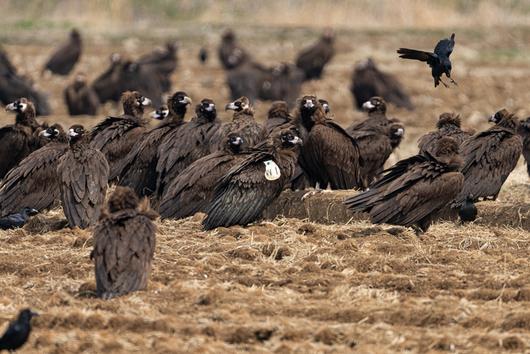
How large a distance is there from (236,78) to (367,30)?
1113 cm

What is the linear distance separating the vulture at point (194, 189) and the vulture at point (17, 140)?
10.5 ft

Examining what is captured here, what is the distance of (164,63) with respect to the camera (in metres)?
34.5

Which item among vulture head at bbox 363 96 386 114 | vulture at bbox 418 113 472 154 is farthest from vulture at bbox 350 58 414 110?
vulture at bbox 418 113 472 154

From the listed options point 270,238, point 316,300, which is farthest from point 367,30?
point 316,300

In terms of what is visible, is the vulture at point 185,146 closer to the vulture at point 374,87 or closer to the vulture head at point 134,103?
the vulture head at point 134,103

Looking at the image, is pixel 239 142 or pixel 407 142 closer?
pixel 239 142

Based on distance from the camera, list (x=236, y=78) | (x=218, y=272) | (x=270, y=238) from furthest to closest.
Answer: (x=236, y=78), (x=270, y=238), (x=218, y=272)

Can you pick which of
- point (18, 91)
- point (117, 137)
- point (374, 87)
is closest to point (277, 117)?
point (117, 137)

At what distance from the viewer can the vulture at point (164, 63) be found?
32500 millimetres

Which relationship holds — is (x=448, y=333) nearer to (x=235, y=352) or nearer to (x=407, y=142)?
(x=235, y=352)

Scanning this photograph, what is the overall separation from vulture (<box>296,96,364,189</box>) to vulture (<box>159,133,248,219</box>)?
1252 millimetres

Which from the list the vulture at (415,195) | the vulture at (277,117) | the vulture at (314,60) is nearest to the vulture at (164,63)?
the vulture at (314,60)

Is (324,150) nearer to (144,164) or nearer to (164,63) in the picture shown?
(144,164)

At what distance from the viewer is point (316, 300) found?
11.7 m
